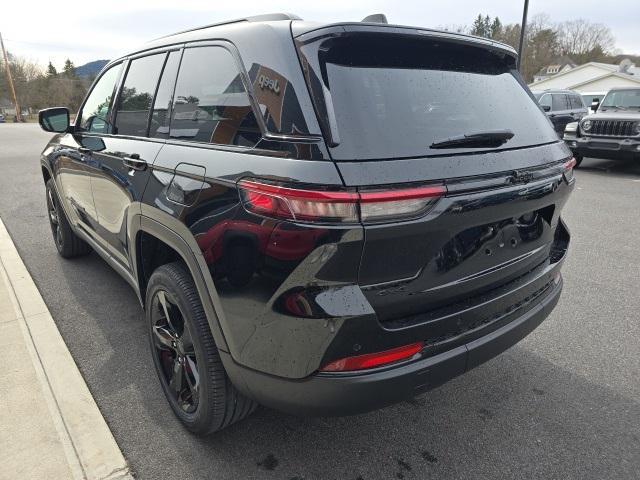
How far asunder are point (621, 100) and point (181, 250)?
1167cm

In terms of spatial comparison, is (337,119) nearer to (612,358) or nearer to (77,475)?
(77,475)

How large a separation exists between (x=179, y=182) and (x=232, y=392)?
939 millimetres

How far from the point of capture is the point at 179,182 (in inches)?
78.4

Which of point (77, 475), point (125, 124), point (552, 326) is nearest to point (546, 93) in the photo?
point (552, 326)

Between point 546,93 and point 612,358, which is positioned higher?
point 546,93

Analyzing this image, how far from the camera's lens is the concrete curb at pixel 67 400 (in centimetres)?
201

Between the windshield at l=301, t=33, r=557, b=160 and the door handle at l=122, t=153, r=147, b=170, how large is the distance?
Result: 113cm

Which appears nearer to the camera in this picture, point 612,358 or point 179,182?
point 179,182

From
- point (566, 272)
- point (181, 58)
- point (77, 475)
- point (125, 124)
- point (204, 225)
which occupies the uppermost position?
point (181, 58)

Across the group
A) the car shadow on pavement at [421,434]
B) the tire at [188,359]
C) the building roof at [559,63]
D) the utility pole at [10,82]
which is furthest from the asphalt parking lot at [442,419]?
the building roof at [559,63]

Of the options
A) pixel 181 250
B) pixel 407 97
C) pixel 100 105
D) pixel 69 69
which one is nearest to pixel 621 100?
pixel 407 97

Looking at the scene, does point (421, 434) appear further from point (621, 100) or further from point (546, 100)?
point (546, 100)

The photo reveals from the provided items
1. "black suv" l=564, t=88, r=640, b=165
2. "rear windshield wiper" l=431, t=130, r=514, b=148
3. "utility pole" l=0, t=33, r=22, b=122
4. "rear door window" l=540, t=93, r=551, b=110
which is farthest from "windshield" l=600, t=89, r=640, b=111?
"utility pole" l=0, t=33, r=22, b=122

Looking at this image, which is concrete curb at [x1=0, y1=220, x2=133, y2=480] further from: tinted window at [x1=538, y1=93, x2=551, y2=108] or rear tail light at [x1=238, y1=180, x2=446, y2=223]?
tinted window at [x1=538, y1=93, x2=551, y2=108]
